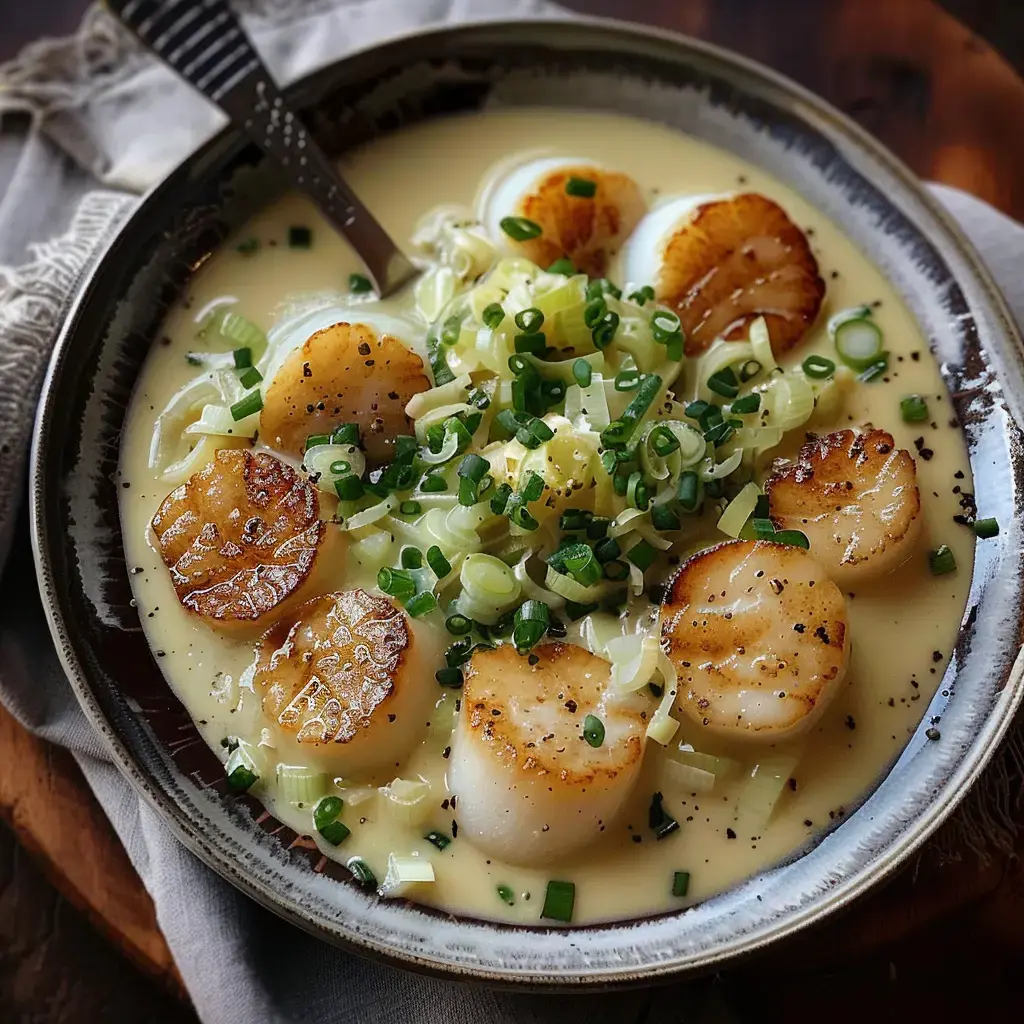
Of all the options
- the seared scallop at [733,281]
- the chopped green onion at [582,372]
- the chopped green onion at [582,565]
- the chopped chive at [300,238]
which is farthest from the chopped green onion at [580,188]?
the chopped green onion at [582,565]

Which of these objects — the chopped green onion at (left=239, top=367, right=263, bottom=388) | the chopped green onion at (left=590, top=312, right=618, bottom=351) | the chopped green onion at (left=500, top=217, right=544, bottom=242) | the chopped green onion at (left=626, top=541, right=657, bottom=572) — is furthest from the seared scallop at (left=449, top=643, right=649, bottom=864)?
the chopped green onion at (left=500, top=217, right=544, bottom=242)

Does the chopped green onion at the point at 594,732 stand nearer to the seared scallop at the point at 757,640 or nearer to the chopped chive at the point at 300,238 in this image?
the seared scallop at the point at 757,640

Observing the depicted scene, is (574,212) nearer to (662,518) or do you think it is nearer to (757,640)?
(662,518)

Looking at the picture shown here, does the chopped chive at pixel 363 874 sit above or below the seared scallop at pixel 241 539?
below

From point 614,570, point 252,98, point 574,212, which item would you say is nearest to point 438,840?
point 614,570

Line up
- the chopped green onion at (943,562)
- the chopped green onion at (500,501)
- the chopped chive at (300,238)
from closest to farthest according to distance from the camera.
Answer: the chopped green onion at (500,501) < the chopped green onion at (943,562) < the chopped chive at (300,238)
